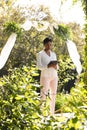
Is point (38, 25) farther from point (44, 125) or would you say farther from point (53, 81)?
point (44, 125)

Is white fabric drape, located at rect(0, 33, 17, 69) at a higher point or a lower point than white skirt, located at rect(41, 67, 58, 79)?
higher

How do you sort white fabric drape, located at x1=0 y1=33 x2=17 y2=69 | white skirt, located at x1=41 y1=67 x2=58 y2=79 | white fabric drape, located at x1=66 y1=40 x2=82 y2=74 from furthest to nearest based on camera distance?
white fabric drape, located at x1=66 y1=40 x2=82 y2=74 < white fabric drape, located at x1=0 y1=33 x2=17 y2=69 < white skirt, located at x1=41 y1=67 x2=58 y2=79

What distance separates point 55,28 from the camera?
7477 millimetres

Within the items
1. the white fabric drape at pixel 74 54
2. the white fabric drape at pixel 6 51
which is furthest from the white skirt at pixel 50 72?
the white fabric drape at pixel 74 54

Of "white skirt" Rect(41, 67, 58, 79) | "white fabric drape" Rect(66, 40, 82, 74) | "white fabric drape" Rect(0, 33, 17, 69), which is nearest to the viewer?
"white skirt" Rect(41, 67, 58, 79)

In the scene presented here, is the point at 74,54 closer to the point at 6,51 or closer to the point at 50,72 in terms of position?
the point at 6,51

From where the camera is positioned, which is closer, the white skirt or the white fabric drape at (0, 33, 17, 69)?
the white skirt

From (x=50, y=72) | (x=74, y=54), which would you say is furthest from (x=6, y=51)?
(x=50, y=72)

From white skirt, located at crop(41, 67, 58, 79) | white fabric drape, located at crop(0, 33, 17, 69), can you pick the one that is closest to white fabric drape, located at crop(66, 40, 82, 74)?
white fabric drape, located at crop(0, 33, 17, 69)

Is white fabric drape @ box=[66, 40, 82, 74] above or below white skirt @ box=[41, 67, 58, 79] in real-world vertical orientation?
above

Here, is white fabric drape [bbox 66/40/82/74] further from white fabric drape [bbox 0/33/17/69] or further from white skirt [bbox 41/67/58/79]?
white skirt [bbox 41/67/58/79]

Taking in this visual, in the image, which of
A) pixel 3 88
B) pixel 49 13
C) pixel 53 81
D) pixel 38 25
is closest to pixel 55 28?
pixel 38 25

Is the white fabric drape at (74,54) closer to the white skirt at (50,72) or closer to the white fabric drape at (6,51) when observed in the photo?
the white fabric drape at (6,51)

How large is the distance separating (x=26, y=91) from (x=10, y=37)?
17.6 ft
